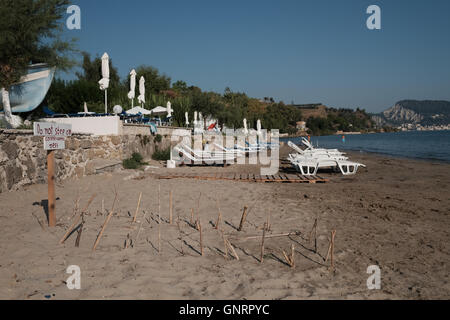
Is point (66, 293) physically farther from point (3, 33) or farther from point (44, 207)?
point (3, 33)

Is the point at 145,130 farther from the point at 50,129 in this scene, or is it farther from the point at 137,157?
the point at 50,129

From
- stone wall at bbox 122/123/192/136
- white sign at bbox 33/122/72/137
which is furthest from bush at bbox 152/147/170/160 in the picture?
white sign at bbox 33/122/72/137

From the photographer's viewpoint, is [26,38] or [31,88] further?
[31,88]

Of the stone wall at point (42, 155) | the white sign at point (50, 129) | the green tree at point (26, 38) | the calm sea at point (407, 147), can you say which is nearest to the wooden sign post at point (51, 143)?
the white sign at point (50, 129)

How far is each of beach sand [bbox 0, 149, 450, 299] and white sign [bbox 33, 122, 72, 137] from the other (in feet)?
4.06

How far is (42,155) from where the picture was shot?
703 cm

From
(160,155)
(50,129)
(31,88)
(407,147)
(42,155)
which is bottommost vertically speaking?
(407,147)

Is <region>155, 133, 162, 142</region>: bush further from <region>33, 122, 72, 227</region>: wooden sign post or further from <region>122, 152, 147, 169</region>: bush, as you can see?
<region>33, 122, 72, 227</region>: wooden sign post

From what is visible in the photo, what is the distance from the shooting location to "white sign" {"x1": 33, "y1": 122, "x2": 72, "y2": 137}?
12.8 ft

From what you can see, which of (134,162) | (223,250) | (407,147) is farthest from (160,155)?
(407,147)

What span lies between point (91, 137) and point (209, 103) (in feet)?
96.9

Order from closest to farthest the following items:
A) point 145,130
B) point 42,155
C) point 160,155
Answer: point 42,155 → point 145,130 → point 160,155

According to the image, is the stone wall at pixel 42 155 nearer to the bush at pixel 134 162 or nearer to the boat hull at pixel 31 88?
the bush at pixel 134 162

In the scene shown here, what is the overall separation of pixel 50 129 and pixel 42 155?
345cm
